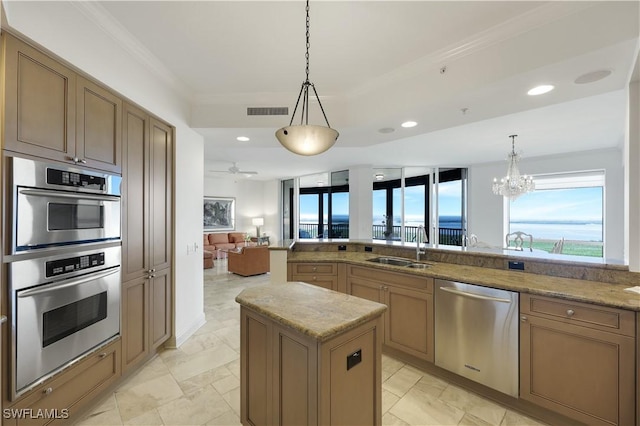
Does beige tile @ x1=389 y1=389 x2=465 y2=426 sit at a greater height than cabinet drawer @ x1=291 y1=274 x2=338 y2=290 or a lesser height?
lesser

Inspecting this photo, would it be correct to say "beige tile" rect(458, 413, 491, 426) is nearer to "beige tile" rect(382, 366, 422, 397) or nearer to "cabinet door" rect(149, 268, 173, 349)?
"beige tile" rect(382, 366, 422, 397)

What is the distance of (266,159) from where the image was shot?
6.19 metres

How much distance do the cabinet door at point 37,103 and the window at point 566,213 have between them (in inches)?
292

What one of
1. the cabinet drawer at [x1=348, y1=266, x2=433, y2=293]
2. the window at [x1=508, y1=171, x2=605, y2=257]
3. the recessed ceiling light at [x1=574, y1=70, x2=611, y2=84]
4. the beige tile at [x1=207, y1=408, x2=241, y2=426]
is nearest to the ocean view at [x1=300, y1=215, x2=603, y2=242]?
the window at [x1=508, y1=171, x2=605, y2=257]

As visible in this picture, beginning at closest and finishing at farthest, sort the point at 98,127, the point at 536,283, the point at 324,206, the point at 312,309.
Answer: the point at 312,309 → the point at 98,127 → the point at 536,283 → the point at 324,206

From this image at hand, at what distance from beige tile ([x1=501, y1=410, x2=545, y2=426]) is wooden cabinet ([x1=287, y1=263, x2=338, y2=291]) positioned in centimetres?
185

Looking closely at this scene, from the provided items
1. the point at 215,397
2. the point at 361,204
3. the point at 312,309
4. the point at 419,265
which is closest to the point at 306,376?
the point at 312,309

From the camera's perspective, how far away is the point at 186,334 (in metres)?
3.12

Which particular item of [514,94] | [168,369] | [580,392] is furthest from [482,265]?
[168,369]

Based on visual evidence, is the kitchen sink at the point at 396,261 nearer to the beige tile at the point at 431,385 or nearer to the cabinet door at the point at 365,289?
the cabinet door at the point at 365,289

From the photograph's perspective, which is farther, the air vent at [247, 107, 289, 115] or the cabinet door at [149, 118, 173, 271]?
the air vent at [247, 107, 289, 115]

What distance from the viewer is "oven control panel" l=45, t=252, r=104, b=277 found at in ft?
5.37

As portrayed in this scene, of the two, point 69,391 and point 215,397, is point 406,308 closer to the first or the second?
point 215,397

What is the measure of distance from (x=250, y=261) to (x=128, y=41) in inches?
193
